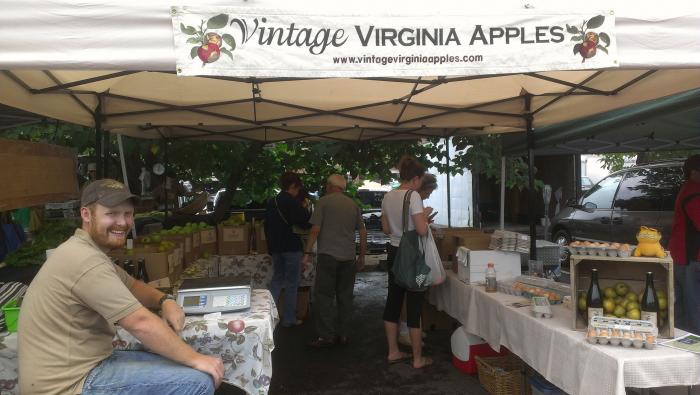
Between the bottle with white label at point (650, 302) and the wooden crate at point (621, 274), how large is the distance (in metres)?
0.07

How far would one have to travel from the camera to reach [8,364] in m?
2.37

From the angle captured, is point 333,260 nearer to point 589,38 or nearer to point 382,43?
point 382,43

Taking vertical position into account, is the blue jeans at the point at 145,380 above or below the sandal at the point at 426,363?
above

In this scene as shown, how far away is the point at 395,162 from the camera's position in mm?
8359

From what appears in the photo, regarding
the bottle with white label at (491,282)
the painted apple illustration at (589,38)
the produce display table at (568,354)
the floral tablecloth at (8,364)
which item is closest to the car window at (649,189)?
the bottle with white label at (491,282)

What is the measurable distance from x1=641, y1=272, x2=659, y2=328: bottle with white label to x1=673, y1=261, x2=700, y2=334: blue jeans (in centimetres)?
211

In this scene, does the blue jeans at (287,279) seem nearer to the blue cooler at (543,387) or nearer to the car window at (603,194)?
the blue cooler at (543,387)

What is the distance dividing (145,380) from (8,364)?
2.64 feet

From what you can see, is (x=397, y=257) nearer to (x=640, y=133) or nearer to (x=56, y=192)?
(x=56, y=192)

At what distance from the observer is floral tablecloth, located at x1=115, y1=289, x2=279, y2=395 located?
8.03 ft

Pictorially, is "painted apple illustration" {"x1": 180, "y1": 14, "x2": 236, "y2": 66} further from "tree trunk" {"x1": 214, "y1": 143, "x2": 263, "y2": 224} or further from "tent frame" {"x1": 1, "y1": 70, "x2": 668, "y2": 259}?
"tree trunk" {"x1": 214, "y1": 143, "x2": 263, "y2": 224}

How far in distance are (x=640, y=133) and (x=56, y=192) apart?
6712 mm

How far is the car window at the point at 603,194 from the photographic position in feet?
26.4

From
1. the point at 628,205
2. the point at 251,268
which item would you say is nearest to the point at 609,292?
the point at 251,268
